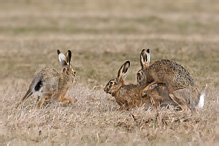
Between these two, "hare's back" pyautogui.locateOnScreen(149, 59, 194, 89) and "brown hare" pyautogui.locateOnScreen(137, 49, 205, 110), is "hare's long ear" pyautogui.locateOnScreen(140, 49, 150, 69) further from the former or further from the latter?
"hare's back" pyautogui.locateOnScreen(149, 59, 194, 89)

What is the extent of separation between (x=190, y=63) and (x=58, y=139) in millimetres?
7382

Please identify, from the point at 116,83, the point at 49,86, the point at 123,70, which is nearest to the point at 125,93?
the point at 116,83

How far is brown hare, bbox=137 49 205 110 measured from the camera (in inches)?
330

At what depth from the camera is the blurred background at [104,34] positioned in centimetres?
1405

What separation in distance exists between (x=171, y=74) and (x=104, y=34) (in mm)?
16590

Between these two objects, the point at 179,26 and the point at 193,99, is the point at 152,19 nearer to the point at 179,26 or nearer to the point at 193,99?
the point at 179,26

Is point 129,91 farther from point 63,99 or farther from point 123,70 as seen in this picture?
point 63,99

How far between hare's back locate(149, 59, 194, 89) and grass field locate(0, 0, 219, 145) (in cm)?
62

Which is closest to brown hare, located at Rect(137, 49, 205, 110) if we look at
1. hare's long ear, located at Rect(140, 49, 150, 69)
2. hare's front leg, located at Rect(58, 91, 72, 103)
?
hare's long ear, located at Rect(140, 49, 150, 69)

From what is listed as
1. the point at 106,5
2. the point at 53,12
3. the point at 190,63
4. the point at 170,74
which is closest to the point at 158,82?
the point at 170,74

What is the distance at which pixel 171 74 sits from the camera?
8.82 m

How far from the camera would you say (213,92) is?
10086 mm

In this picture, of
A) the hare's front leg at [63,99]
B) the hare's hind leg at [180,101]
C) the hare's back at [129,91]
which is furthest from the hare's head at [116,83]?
the hare's hind leg at [180,101]

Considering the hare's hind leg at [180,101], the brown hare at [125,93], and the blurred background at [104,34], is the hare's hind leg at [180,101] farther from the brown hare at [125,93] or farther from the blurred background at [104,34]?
Result: the blurred background at [104,34]
